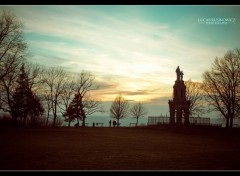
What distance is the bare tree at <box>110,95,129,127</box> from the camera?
74144 millimetres

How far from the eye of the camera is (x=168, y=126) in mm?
37969

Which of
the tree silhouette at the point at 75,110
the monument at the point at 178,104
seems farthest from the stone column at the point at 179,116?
the tree silhouette at the point at 75,110

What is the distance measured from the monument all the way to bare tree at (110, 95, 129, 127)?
3351 centimetres

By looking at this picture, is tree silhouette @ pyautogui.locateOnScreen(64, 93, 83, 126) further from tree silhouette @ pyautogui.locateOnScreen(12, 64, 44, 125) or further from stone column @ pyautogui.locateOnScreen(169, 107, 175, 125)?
stone column @ pyautogui.locateOnScreen(169, 107, 175, 125)

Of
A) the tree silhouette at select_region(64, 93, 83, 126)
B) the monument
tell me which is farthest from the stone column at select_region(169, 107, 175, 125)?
the tree silhouette at select_region(64, 93, 83, 126)

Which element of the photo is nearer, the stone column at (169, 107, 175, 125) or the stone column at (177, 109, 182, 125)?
the stone column at (177, 109, 182, 125)

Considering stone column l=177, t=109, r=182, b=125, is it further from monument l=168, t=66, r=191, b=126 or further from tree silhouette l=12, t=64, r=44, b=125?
tree silhouette l=12, t=64, r=44, b=125

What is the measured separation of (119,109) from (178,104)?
36.0 meters

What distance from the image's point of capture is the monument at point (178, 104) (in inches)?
1555

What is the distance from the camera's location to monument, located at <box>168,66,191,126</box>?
39500 millimetres

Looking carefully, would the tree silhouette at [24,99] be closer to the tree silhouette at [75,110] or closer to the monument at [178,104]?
the tree silhouette at [75,110]

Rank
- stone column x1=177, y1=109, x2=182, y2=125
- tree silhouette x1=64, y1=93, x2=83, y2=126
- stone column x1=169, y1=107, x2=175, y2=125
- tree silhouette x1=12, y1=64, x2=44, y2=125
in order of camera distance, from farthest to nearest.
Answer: tree silhouette x1=64, y1=93, x2=83, y2=126 → tree silhouette x1=12, y1=64, x2=44, y2=125 → stone column x1=169, y1=107, x2=175, y2=125 → stone column x1=177, y1=109, x2=182, y2=125

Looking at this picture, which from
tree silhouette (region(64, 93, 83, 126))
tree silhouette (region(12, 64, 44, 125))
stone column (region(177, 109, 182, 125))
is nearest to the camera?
stone column (region(177, 109, 182, 125))

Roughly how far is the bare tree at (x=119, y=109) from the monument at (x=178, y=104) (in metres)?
33.5
